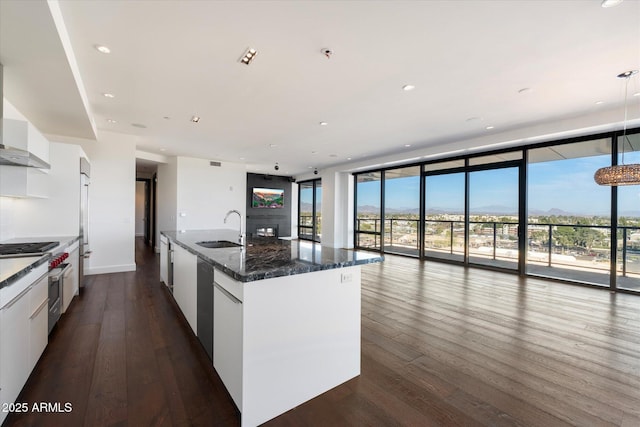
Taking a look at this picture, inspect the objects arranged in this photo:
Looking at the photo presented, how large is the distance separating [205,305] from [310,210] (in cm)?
941

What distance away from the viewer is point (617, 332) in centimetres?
297

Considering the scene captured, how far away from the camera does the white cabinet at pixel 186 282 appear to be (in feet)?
8.59

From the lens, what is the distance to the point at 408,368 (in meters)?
2.24

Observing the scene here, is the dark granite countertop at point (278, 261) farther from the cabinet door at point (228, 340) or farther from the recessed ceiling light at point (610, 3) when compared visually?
the recessed ceiling light at point (610, 3)

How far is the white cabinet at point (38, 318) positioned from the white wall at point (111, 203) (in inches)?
137

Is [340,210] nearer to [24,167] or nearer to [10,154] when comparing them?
[24,167]

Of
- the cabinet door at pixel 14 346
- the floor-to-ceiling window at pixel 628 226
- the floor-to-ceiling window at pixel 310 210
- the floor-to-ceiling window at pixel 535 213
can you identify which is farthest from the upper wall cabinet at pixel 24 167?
the floor-to-ceiling window at pixel 310 210

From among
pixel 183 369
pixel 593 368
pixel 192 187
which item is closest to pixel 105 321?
pixel 183 369

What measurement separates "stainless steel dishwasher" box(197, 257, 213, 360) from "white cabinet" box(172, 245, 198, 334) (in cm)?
15

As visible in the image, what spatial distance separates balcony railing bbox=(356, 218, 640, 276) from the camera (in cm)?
448

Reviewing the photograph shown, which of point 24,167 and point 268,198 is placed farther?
point 268,198

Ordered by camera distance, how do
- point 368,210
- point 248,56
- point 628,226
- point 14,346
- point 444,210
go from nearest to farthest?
point 14,346 → point 248,56 → point 628,226 → point 444,210 → point 368,210

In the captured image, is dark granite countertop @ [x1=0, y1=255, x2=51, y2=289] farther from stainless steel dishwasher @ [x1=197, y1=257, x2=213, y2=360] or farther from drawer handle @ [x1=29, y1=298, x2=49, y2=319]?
stainless steel dishwasher @ [x1=197, y1=257, x2=213, y2=360]

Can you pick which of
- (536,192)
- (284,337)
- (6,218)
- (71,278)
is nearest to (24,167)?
(6,218)
